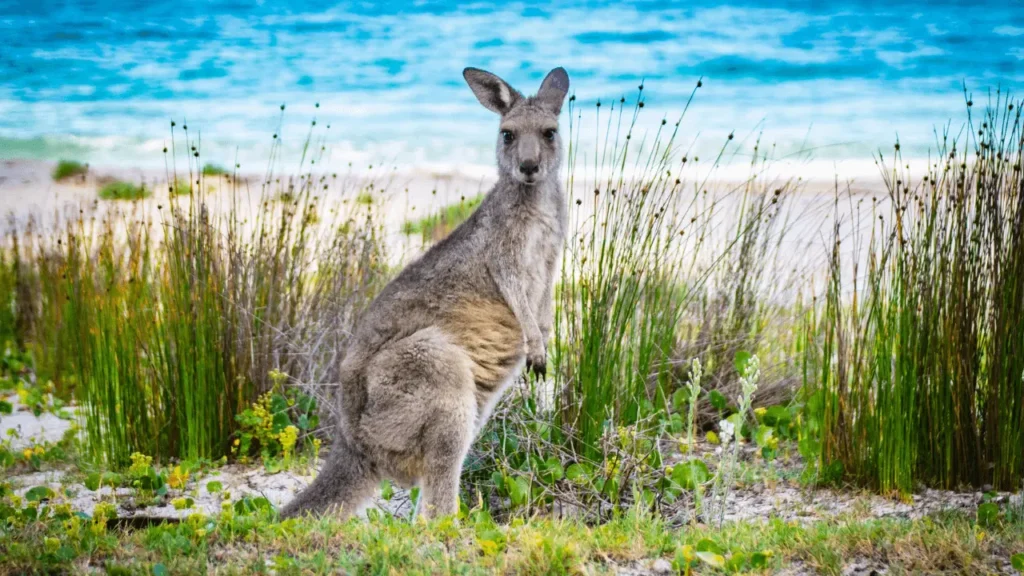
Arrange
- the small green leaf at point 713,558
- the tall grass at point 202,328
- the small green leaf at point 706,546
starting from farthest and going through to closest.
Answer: the tall grass at point 202,328
the small green leaf at point 706,546
the small green leaf at point 713,558

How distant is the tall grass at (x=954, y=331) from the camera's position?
13.8 ft

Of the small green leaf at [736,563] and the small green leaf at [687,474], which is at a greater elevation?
the small green leaf at [736,563]

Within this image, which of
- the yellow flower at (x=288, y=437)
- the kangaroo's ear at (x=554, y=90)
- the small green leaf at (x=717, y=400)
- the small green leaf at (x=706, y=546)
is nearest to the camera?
the small green leaf at (x=706, y=546)

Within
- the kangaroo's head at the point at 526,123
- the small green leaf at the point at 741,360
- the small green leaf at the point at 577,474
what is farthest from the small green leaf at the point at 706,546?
the small green leaf at the point at 741,360

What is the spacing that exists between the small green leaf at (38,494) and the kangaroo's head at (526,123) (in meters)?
2.61

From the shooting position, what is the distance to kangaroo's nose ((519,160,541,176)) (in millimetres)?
4293

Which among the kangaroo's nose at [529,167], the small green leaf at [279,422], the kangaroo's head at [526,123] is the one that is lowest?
the small green leaf at [279,422]

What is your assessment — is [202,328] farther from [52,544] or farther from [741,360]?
[741,360]

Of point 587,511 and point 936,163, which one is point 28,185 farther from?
point 936,163

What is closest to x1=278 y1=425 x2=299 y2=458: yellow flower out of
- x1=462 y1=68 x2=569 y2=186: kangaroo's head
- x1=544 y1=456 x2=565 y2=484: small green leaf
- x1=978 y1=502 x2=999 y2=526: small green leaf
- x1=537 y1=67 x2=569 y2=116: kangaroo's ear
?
x1=544 y1=456 x2=565 y2=484: small green leaf

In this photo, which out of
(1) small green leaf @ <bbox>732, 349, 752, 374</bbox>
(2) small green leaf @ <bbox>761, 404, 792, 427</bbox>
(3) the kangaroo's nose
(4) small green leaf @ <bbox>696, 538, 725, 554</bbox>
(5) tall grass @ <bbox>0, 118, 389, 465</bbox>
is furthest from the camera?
(2) small green leaf @ <bbox>761, 404, 792, 427</bbox>

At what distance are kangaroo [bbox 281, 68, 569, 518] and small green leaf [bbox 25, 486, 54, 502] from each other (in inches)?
54.1

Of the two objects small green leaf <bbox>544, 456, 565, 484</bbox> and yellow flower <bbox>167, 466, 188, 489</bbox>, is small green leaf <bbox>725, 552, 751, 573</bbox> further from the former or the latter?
yellow flower <bbox>167, 466, 188, 489</bbox>

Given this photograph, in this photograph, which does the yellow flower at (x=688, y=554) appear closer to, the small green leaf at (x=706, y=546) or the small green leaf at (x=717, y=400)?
the small green leaf at (x=706, y=546)
